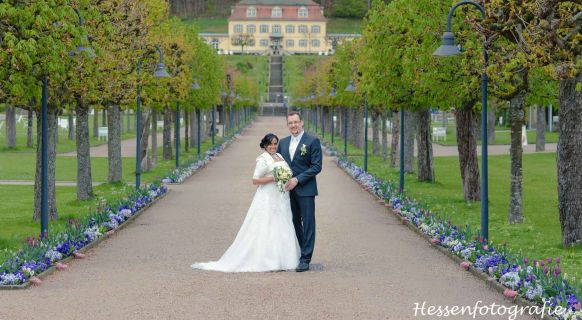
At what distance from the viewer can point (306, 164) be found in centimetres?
1362

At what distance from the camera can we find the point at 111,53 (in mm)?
23562

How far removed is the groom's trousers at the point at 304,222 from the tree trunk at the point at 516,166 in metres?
7.72

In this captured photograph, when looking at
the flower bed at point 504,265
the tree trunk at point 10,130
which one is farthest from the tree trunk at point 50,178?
the tree trunk at point 10,130

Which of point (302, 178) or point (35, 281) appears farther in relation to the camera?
point (302, 178)

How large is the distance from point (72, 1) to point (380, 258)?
7854 mm

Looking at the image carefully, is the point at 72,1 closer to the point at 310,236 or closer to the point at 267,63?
the point at 310,236

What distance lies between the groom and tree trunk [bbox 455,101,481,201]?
11231mm

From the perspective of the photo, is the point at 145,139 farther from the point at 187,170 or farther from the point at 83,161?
the point at 83,161

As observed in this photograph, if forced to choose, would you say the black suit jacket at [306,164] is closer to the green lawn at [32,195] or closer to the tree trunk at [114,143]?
the green lawn at [32,195]

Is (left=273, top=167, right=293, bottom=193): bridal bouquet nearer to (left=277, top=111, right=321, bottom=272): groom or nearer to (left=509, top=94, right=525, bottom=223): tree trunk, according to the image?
(left=277, top=111, right=321, bottom=272): groom

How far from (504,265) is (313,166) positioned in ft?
9.04

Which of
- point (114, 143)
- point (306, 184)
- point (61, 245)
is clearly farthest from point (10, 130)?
point (306, 184)

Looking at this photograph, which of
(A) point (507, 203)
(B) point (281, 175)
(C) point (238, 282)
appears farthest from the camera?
(A) point (507, 203)

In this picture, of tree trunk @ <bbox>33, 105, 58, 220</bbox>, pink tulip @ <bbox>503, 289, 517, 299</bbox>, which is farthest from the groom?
tree trunk @ <bbox>33, 105, 58, 220</bbox>
